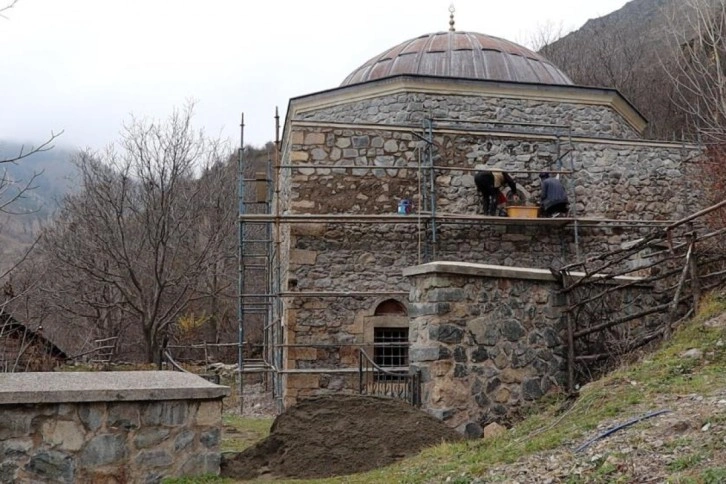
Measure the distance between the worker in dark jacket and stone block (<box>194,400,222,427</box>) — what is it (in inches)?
323

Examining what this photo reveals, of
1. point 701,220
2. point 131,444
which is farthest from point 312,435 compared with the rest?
point 701,220

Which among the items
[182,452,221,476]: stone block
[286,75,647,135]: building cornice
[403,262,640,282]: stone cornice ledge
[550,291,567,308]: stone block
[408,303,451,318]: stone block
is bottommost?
[182,452,221,476]: stone block

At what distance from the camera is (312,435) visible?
580 centimetres

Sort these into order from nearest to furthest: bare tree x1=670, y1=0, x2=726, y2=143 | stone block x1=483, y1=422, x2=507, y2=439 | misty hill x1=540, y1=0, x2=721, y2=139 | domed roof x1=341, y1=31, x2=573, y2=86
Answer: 1. stone block x1=483, y1=422, x2=507, y2=439
2. bare tree x1=670, y1=0, x2=726, y2=143
3. domed roof x1=341, y1=31, x2=573, y2=86
4. misty hill x1=540, y1=0, x2=721, y2=139

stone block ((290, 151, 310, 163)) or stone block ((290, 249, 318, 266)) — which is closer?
stone block ((290, 249, 318, 266))

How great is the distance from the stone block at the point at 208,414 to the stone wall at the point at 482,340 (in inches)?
103

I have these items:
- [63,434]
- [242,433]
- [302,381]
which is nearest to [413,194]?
[302,381]

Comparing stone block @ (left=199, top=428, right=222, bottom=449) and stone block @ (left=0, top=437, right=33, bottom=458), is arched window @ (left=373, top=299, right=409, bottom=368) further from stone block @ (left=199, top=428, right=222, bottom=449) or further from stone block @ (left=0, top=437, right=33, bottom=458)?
stone block @ (left=0, top=437, right=33, bottom=458)

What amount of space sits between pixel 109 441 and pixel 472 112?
33.7ft

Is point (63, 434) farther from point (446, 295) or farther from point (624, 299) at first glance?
point (624, 299)

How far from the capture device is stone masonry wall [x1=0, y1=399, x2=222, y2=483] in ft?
16.5

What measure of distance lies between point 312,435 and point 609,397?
7.55 feet

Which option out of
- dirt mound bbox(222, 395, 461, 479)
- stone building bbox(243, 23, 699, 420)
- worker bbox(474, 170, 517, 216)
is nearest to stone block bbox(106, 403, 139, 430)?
dirt mound bbox(222, 395, 461, 479)

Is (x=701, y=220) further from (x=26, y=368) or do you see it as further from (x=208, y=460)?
(x=26, y=368)
